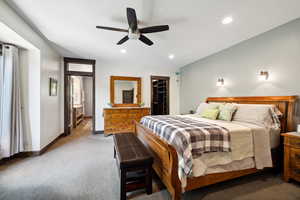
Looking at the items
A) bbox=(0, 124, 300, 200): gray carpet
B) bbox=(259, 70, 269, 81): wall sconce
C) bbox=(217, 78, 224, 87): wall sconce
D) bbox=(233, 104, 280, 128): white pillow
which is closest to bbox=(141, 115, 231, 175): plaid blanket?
bbox=(0, 124, 300, 200): gray carpet

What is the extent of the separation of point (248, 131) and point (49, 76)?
4.52 m

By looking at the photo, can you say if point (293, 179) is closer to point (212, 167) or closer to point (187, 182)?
point (212, 167)

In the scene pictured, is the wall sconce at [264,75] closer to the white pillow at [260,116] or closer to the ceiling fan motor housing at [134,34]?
the white pillow at [260,116]

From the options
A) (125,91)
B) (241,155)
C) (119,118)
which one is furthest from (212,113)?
(125,91)

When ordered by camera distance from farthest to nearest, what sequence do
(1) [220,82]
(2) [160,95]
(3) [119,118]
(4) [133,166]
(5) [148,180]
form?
(2) [160,95] < (3) [119,118] < (1) [220,82] < (5) [148,180] < (4) [133,166]

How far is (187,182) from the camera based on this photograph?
1.61 metres

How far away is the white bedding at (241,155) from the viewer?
1.69 metres

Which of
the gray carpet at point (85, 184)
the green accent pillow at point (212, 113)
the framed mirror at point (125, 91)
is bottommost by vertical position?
the gray carpet at point (85, 184)

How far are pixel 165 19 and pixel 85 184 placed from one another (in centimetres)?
300

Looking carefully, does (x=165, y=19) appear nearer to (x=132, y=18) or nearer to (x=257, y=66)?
(x=132, y=18)

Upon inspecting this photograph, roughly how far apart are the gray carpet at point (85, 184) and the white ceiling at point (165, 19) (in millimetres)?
2666

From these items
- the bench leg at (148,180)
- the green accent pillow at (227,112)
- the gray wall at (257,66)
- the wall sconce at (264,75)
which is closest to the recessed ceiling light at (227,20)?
the gray wall at (257,66)

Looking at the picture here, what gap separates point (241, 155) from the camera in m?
1.87

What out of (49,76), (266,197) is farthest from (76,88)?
(266,197)
